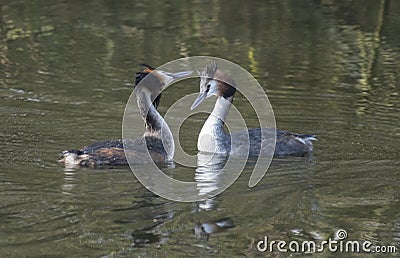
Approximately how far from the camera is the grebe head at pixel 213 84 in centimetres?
969

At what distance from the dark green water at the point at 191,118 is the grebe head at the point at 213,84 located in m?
0.49

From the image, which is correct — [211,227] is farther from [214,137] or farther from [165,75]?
[165,75]

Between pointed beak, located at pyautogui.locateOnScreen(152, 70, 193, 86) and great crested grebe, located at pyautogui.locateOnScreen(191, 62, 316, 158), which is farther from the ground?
pointed beak, located at pyautogui.locateOnScreen(152, 70, 193, 86)

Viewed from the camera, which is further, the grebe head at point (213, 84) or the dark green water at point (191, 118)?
the grebe head at point (213, 84)

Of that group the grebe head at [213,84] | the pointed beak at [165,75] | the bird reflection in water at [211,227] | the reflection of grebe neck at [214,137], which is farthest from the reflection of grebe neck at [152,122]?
the bird reflection in water at [211,227]

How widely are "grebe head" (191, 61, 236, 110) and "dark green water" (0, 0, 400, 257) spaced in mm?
489

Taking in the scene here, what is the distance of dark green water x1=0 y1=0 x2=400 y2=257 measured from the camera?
6.73 m

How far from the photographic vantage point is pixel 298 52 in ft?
45.7

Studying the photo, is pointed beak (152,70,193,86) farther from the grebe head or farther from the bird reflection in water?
the bird reflection in water

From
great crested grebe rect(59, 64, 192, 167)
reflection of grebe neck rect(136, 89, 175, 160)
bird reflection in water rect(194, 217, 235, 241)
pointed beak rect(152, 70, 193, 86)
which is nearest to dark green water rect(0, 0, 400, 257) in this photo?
bird reflection in water rect(194, 217, 235, 241)

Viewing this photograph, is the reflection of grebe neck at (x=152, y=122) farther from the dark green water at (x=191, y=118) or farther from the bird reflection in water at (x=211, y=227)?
the bird reflection in water at (x=211, y=227)

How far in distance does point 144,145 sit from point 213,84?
1.28 m

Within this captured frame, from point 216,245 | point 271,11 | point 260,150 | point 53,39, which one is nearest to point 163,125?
point 260,150

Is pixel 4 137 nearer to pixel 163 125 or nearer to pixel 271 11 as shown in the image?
pixel 163 125
